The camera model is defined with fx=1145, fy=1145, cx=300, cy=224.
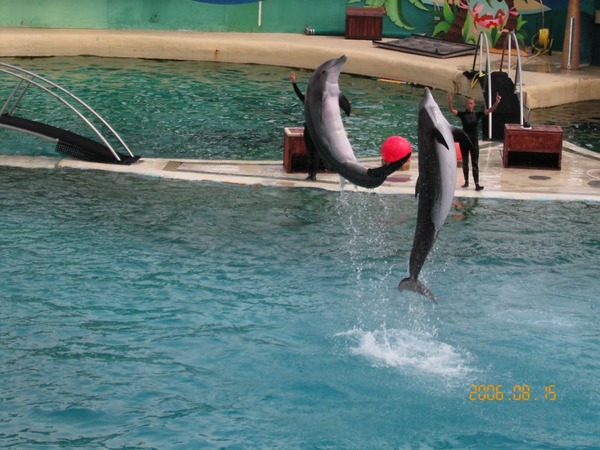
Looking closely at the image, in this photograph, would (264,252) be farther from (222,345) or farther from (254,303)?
(222,345)

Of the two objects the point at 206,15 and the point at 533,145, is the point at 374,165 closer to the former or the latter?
the point at 533,145

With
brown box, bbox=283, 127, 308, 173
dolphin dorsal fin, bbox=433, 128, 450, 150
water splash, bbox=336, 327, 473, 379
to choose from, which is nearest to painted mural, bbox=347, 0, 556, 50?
brown box, bbox=283, 127, 308, 173

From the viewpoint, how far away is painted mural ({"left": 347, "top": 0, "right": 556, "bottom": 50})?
3195 centimetres

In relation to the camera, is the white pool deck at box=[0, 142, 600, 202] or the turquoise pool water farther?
the white pool deck at box=[0, 142, 600, 202]

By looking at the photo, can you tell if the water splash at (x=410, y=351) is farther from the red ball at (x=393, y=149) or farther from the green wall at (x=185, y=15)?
the green wall at (x=185, y=15)

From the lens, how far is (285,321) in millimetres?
13930

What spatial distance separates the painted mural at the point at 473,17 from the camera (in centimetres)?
3195

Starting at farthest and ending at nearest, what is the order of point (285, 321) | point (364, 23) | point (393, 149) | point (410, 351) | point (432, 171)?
1. point (364, 23)
2. point (393, 149)
3. point (285, 321)
4. point (410, 351)
5. point (432, 171)

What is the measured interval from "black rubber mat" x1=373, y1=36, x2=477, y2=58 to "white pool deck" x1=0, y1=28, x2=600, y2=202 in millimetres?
405

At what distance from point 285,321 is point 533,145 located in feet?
27.4

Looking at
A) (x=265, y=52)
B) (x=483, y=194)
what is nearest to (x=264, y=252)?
(x=483, y=194)

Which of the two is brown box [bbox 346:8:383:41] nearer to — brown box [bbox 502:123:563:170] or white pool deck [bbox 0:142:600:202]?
white pool deck [bbox 0:142:600:202]

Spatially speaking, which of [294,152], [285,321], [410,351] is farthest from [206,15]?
[410,351]

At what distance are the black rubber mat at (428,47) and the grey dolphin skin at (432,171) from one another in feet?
65.5
